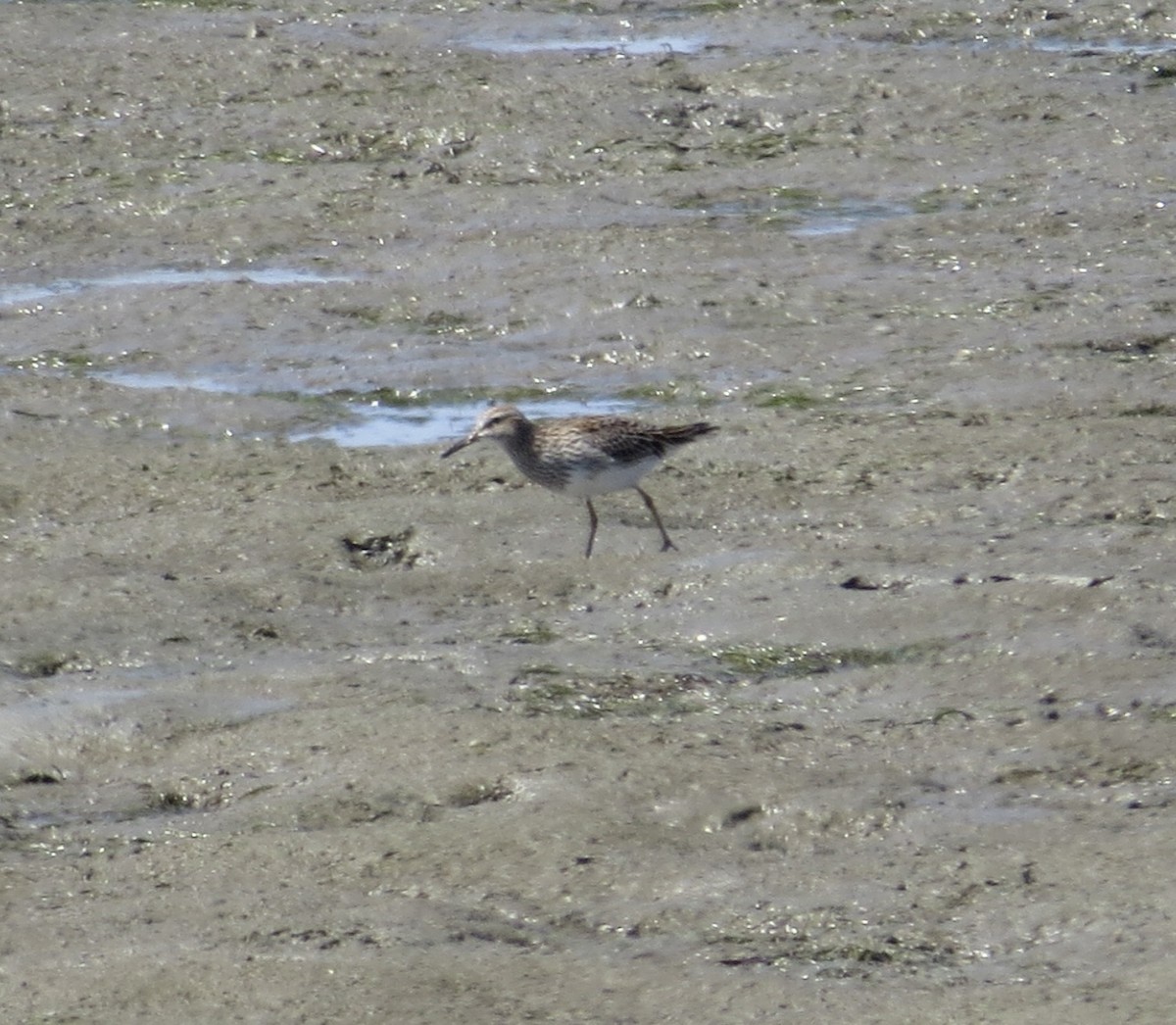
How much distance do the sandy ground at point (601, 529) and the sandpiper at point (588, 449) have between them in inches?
9.4

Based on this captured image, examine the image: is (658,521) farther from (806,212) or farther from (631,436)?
(806,212)

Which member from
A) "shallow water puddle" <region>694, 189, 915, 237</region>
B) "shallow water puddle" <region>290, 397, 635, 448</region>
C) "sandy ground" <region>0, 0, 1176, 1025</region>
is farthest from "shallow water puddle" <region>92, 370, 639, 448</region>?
"shallow water puddle" <region>694, 189, 915, 237</region>

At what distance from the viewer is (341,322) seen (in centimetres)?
1127

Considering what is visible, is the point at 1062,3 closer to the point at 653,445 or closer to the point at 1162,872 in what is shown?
the point at 653,445

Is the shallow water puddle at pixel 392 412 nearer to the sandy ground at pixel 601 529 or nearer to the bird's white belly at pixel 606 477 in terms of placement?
the sandy ground at pixel 601 529

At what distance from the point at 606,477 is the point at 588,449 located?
124 millimetres

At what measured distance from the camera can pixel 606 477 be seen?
8703mm

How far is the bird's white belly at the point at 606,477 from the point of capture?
8.70 m

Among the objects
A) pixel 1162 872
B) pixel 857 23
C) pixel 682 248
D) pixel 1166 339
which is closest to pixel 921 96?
pixel 857 23

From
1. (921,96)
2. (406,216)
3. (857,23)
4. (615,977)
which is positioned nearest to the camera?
(615,977)

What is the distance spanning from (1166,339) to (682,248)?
258 centimetres

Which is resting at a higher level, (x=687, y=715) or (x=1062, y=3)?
(x=1062, y=3)

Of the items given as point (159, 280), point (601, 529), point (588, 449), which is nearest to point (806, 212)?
point (159, 280)

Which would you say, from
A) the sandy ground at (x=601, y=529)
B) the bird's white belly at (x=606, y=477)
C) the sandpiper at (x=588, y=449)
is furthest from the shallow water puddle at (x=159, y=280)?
the bird's white belly at (x=606, y=477)
